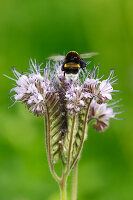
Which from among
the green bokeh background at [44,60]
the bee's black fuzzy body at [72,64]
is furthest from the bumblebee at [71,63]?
the green bokeh background at [44,60]

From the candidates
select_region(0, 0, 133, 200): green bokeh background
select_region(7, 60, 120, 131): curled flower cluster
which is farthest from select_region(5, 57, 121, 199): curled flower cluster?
select_region(0, 0, 133, 200): green bokeh background

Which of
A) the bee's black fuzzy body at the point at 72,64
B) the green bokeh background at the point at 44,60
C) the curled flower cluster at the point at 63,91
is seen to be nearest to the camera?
the curled flower cluster at the point at 63,91

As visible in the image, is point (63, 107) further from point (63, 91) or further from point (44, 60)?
point (44, 60)

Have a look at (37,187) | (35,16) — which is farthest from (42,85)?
(35,16)

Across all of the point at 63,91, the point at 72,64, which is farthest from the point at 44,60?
the point at 63,91

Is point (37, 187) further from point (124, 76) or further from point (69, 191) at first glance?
point (124, 76)

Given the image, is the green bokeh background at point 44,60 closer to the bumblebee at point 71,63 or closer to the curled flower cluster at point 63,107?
the curled flower cluster at point 63,107

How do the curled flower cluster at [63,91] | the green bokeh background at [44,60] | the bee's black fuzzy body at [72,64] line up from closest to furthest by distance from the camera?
the curled flower cluster at [63,91], the bee's black fuzzy body at [72,64], the green bokeh background at [44,60]

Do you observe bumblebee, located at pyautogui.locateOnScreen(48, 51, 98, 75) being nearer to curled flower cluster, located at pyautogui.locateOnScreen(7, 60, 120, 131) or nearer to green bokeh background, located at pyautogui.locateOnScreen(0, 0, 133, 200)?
curled flower cluster, located at pyautogui.locateOnScreen(7, 60, 120, 131)

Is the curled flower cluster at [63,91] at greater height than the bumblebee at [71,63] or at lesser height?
lesser
